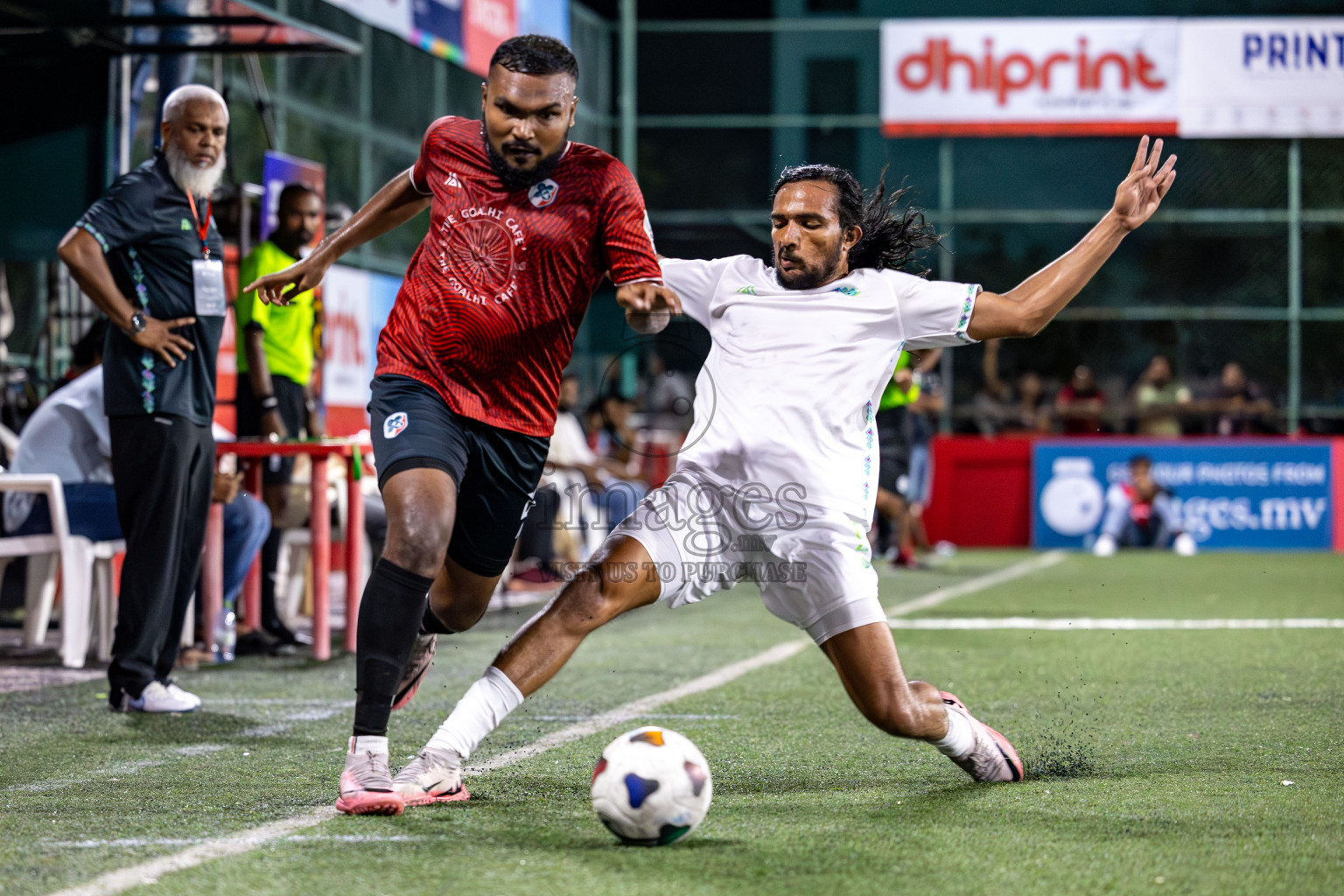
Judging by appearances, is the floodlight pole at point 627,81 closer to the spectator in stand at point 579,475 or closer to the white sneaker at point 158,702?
the spectator in stand at point 579,475

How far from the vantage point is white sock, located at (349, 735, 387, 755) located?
4062mm

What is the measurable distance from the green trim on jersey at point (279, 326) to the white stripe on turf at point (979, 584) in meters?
4.09

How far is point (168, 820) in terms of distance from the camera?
402 cm

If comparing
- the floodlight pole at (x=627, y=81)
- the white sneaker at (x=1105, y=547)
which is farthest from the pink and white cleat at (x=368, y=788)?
the floodlight pole at (x=627, y=81)

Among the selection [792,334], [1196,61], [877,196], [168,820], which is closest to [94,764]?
[168,820]

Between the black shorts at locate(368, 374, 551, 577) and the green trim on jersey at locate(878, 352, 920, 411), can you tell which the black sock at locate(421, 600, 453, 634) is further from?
the green trim on jersey at locate(878, 352, 920, 411)

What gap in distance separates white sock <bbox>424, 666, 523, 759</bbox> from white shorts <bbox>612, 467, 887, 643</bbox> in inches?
19.1

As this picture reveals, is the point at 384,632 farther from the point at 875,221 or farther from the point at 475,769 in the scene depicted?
the point at 875,221

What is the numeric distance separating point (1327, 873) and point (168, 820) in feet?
8.98

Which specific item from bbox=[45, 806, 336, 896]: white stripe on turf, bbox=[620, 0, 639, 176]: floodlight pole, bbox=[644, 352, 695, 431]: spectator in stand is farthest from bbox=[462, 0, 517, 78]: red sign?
bbox=[45, 806, 336, 896]: white stripe on turf

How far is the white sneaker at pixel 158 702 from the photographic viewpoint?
6.01 metres

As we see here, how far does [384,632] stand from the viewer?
4.11 meters

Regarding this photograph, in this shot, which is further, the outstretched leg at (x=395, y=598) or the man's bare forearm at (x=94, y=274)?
the man's bare forearm at (x=94, y=274)

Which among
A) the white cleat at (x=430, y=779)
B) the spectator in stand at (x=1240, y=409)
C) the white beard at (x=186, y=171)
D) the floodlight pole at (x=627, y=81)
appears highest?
the floodlight pole at (x=627, y=81)
